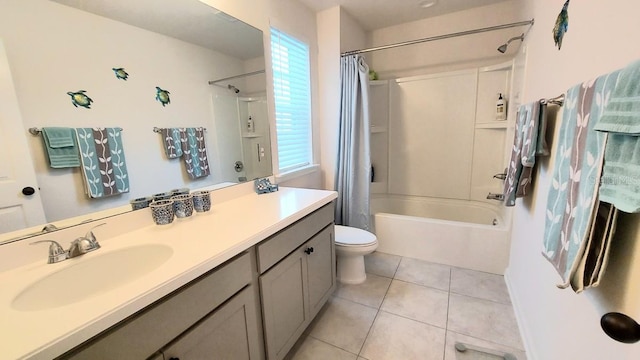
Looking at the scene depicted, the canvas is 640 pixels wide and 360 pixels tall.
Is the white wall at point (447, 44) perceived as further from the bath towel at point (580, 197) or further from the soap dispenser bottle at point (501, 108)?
the bath towel at point (580, 197)

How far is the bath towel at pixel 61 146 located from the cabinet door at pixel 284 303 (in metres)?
0.86

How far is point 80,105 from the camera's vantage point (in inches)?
38.7

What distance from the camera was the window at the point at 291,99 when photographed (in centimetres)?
205

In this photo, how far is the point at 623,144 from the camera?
552mm

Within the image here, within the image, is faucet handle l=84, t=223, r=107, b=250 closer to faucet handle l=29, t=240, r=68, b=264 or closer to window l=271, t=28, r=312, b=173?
faucet handle l=29, t=240, r=68, b=264

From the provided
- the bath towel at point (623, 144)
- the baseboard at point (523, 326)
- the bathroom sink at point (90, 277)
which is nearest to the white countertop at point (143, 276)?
the bathroom sink at point (90, 277)

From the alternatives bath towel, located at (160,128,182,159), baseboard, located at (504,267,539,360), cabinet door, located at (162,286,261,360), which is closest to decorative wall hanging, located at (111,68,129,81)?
bath towel, located at (160,128,182,159)

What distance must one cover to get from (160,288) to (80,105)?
79 centimetres

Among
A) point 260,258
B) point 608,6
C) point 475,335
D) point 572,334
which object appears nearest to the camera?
point 608,6

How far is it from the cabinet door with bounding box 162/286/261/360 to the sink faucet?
0.51 m

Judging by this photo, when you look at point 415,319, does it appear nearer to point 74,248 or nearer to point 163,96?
point 74,248

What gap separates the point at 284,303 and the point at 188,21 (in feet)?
5.15

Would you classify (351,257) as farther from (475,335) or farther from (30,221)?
(30,221)

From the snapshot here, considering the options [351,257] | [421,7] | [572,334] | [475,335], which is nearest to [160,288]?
[572,334]
